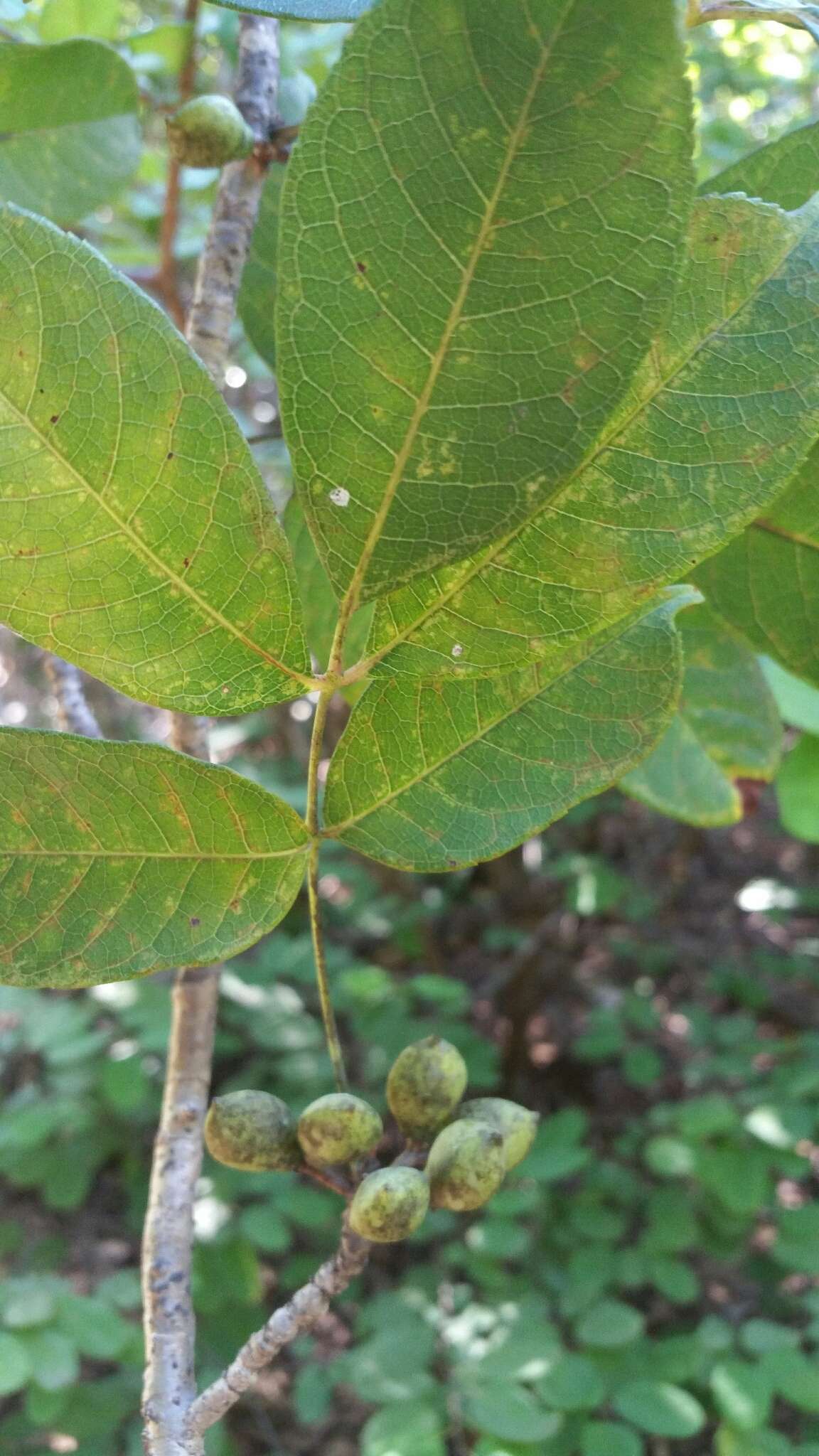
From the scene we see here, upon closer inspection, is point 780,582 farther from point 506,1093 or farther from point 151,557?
point 506,1093

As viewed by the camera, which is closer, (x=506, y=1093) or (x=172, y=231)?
(x=172, y=231)

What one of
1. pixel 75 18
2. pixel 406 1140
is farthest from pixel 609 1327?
pixel 75 18

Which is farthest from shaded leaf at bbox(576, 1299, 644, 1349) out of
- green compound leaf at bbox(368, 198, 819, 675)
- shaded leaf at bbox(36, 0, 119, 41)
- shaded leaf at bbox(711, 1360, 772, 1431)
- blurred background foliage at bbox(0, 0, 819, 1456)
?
Answer: shaded leaf at bbox(36, 0, 119, 41)

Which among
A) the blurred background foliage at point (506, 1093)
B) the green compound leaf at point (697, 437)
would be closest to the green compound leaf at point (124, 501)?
the green compound leaf at point (697, 437)

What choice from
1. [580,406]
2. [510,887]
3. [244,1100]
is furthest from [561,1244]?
[580,406]

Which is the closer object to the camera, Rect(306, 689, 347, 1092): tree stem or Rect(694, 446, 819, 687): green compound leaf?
Rect(306, 689, 347, 1092): tree stem

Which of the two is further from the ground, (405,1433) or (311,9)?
(311,9)

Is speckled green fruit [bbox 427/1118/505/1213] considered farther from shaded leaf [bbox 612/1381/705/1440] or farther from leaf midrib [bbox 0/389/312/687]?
shaded leaf [bbox 612/1381/705/1440]
